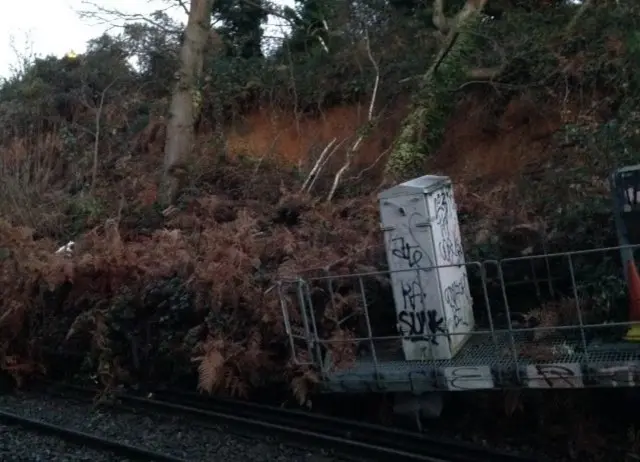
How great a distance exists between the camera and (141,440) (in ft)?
31.0

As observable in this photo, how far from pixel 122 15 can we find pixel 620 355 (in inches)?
535

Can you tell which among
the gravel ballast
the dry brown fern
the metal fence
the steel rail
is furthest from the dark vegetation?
the steel rail

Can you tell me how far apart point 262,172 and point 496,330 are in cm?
1018

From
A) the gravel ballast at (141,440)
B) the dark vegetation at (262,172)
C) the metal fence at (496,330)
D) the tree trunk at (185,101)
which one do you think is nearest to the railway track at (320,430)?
the gravel ballast at (141,440)

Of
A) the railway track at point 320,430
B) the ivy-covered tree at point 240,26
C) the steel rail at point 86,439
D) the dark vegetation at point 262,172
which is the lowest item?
the railway track at point 320,430

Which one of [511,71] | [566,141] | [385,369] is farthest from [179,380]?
[511,71]

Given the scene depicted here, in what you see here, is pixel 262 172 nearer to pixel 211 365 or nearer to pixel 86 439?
pixel 211 365

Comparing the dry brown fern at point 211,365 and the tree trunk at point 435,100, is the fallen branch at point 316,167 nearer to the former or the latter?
the tree trunk at point 435,100

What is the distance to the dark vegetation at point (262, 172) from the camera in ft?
33.7

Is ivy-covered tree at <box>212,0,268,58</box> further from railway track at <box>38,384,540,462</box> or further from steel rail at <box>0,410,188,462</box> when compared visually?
steel rail at <box>0,410,188,462</box>

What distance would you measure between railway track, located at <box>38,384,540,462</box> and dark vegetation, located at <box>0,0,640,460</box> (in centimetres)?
37

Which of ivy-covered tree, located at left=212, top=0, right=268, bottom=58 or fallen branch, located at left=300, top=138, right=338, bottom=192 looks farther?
ivy-covered tree, located at left=212, top=0, right=268, bottom=58

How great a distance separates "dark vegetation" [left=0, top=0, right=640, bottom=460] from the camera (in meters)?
10.3

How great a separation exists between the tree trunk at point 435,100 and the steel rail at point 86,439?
7448 mm
